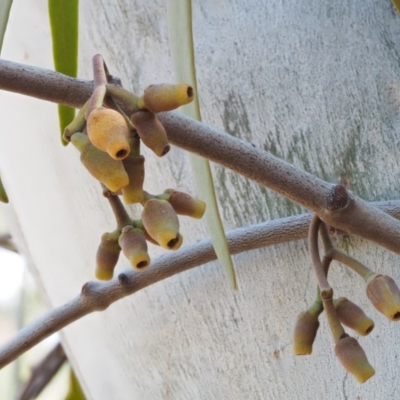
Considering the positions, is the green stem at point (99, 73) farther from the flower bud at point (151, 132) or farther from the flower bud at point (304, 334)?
the flower bud at point (304, 334)

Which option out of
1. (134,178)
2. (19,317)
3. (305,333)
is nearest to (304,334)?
(305,333)

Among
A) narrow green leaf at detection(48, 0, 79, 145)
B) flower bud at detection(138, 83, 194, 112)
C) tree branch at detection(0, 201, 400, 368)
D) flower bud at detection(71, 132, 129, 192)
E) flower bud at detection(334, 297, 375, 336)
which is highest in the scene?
narrow green leaf at detection(48, 0, 79, 145)

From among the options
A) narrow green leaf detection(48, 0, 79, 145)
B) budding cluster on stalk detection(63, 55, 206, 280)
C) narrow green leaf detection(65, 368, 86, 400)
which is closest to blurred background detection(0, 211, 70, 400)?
narrow green leaf detection(65, 368, 86, 400)

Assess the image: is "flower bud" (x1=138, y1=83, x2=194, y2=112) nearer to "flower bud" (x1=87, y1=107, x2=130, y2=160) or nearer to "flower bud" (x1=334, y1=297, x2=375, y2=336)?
"flower bud" (x1=87, y1=107, x2=130, y2=160)

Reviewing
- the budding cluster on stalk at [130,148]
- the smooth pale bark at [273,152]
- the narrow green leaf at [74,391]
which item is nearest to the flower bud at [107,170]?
the budding cluster on stalk at [130,148]

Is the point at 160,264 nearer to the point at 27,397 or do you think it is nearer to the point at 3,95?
the point at 3,95

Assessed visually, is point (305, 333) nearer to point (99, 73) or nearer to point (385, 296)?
point (385, 296)

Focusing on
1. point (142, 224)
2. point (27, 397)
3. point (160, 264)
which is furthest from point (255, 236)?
point (27, 397)
